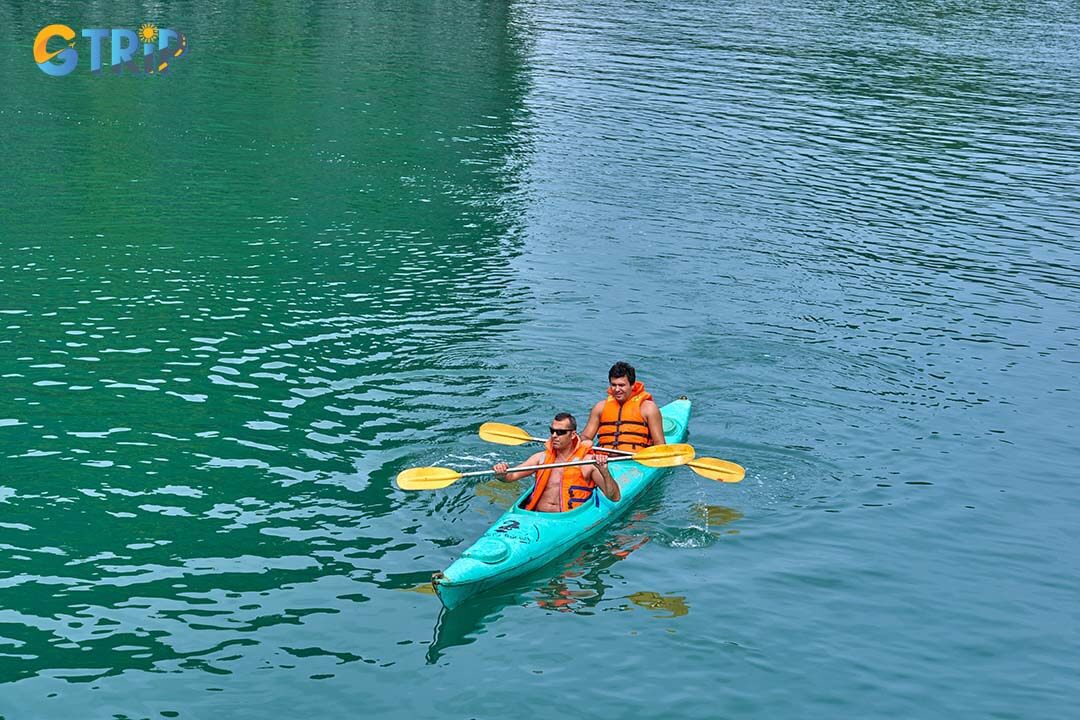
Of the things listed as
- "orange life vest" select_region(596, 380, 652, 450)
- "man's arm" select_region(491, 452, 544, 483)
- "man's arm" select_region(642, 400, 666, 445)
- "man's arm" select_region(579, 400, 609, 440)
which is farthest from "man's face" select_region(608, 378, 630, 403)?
"man's arm" select_region(491, 452, 544, 483)

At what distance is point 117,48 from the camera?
54562 mm

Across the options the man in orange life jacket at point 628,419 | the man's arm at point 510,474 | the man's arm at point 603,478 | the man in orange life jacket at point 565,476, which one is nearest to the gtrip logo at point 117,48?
the man in orange life jacket at point 628,419

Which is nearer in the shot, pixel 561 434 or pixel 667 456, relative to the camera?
pixel 561 434

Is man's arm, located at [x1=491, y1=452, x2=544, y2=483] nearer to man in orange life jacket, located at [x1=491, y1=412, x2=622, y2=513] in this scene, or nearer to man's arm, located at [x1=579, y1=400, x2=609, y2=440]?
man in orange life jacket, located at [x1=491, y1=412, x2=622, y2=513]

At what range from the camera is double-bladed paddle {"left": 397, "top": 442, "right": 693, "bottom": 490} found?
18000mm

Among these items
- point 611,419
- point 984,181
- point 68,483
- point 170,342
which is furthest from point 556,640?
point 984,181

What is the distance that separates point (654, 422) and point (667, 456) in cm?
136

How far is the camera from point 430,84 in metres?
51.2

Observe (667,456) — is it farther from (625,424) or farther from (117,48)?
(117,48)

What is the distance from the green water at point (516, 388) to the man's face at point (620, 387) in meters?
1.82


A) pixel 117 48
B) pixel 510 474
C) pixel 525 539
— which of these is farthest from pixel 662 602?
pixel 117 48

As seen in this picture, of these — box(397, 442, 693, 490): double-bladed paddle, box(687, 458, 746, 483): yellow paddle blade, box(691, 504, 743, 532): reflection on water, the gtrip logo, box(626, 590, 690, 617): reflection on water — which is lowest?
box(626, 590, 690, 617): reflection on water

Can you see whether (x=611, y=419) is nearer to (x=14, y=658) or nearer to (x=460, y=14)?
(x=14, y=658)

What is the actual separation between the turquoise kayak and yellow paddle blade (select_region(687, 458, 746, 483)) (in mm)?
957
